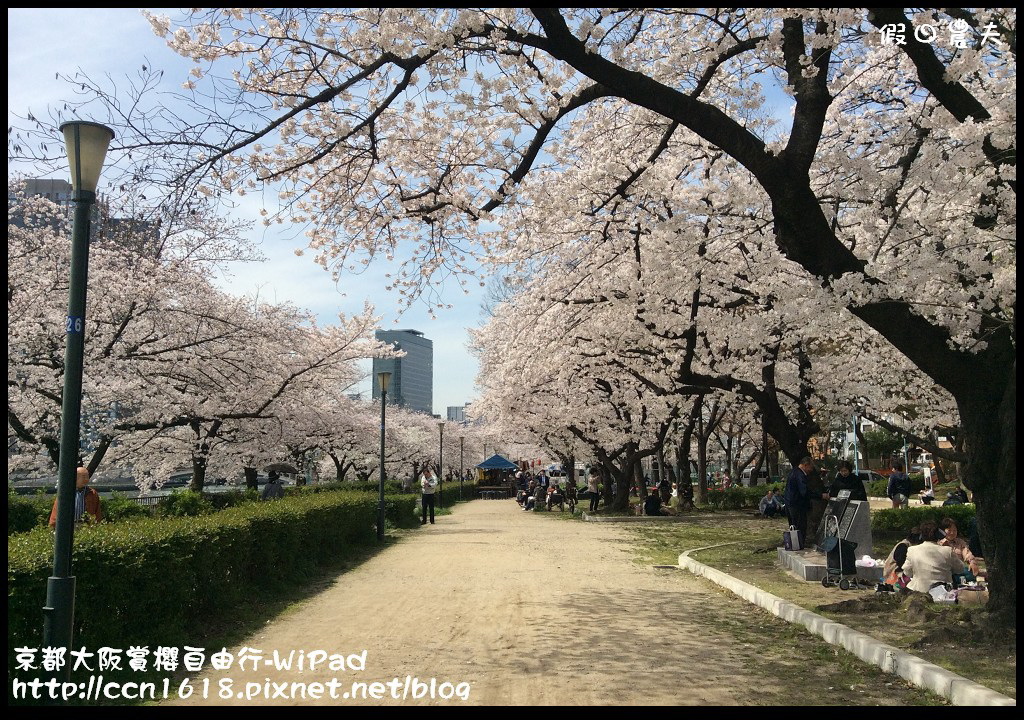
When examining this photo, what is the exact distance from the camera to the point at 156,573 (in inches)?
242

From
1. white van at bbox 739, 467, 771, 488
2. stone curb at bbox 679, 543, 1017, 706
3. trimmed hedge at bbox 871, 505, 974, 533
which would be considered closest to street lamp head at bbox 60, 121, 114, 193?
stone curb at bbox 679, 543, 1017, 706

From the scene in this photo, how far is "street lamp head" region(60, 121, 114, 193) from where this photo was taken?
5137 millimetres

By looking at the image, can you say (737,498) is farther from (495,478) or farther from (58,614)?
(58,614)

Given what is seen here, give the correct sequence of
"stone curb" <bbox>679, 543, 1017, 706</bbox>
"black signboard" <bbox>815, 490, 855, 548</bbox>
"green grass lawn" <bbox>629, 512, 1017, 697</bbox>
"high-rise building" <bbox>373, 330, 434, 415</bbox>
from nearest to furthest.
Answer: "stone curb" <bbox>679, 543, 1017, 706</bbox> < "green grass lawn" <bbox>629, 512, 1017, 697</bbox> < "black signboard" <bbox>815, 490, 855, 548</bbox> < "high-rise building" <bbox>373, 330, 434, 415</bbox>

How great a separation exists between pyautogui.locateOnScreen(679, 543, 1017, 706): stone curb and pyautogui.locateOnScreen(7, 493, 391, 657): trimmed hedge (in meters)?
5.67

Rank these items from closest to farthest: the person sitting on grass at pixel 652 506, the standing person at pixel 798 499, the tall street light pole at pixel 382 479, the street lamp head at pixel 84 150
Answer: the street lamp head at pixel 84 150, the standing person at pixel 798 499, the tall street light pole at pixel 382 479, the person sitting on grass at pixel 652 506

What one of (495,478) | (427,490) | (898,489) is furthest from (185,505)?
(495,478)

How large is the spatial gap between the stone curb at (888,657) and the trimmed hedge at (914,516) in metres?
9.57

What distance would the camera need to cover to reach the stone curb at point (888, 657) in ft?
15.0

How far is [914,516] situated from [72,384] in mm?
17574

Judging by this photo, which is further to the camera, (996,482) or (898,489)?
(898,489)

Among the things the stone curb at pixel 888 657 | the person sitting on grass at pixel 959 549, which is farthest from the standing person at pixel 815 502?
the stone curb at pixel 888 657

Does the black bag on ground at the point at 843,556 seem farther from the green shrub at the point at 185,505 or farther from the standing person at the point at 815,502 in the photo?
the green shrub at the point at 185,505

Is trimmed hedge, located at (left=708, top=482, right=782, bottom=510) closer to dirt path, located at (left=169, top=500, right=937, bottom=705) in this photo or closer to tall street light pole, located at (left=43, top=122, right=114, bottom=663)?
dirt path, located at (left=169, top=500, right=937, bottom=705)
